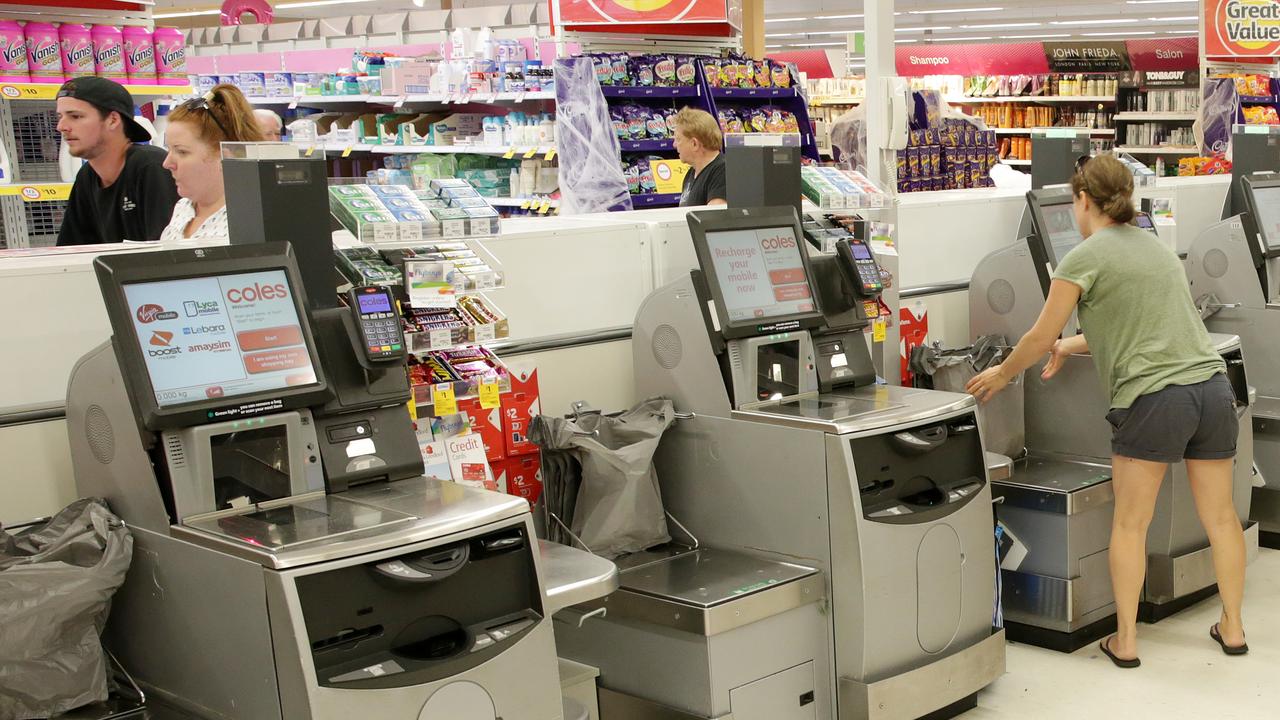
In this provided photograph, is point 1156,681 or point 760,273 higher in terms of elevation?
point 760,273

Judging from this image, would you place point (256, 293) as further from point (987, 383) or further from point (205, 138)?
point (987, 383)

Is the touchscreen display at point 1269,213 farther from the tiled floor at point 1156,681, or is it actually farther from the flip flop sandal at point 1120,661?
the flip flop sandal at point 1120,661

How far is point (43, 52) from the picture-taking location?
4.78 meters

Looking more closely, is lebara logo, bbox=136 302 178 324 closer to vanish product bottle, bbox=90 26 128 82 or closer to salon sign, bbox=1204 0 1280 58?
vanish product bottle, bbox=90 26 128 82

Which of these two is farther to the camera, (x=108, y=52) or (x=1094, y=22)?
(x=1094, y=22)

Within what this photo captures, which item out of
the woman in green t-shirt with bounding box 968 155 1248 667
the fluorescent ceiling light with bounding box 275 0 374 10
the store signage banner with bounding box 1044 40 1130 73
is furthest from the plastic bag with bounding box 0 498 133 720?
the fluorescent ceiling light with bounding box 275 0 374 10

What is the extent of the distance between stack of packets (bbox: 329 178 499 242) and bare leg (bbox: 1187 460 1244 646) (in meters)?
2.24

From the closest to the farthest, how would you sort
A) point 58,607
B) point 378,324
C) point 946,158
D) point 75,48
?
point 58,607 → point 378,324 → point 75,48 → point 946,158

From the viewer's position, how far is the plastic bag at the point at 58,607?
7.42 feet

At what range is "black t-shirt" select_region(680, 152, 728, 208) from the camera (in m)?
5.20

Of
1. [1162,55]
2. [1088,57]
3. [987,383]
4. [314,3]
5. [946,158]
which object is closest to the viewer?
[987,383]

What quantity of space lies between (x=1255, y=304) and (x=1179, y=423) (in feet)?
6.00

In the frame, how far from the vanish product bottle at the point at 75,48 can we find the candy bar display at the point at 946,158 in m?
3.84

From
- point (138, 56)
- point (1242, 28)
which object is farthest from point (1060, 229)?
point (1242, 28)
